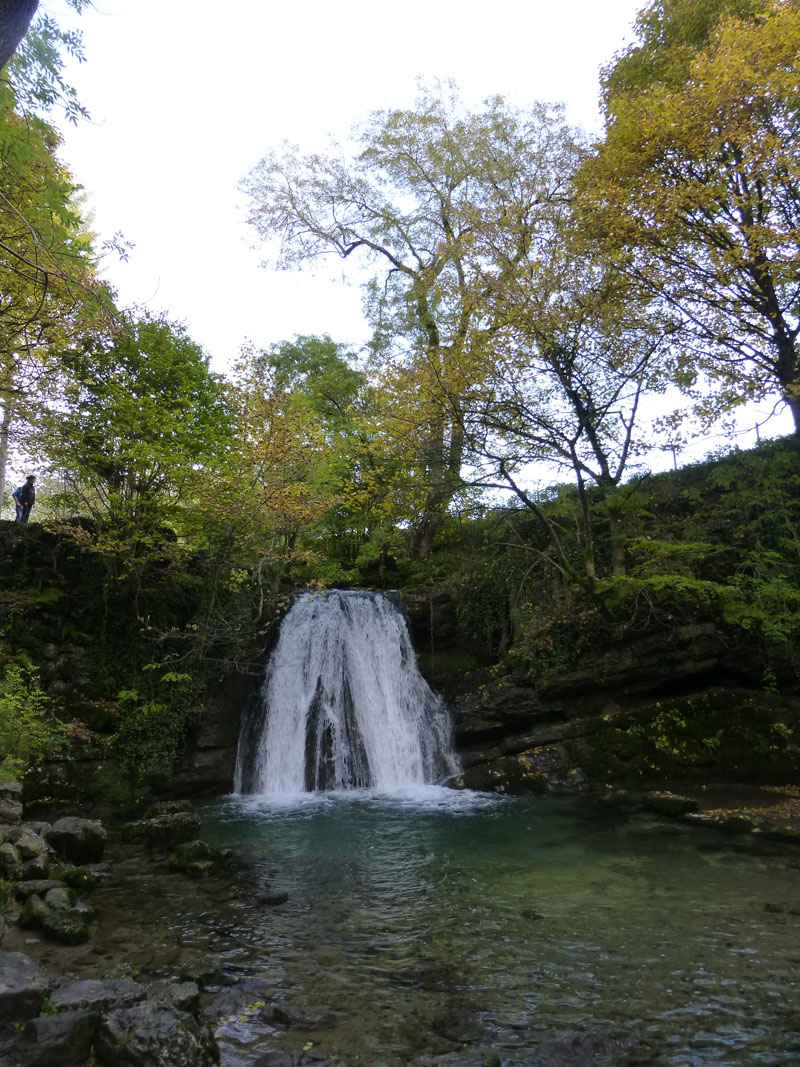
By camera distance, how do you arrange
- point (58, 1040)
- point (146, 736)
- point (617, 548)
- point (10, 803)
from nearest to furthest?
point (58, 1040) → point (10, 803) → point (146, 736) → point (617, 548)

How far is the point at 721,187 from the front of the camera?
32.7ft

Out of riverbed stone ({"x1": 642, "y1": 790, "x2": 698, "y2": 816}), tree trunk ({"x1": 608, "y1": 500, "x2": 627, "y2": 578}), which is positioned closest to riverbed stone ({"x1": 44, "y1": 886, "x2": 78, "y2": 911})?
riverbed stone ({"x1": 642, "y1": 790, "x2": 698, "y2": 816})

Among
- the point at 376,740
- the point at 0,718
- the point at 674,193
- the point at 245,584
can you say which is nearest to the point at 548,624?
the point at 376,740

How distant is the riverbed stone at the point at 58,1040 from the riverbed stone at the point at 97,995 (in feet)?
0.57

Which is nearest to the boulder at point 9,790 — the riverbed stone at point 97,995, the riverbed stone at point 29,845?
the riverbed stone at point 29,845

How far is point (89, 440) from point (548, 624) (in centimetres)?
962

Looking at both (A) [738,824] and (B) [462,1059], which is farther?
(A) [738,824]

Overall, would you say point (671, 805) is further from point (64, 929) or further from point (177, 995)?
point (64, 929)

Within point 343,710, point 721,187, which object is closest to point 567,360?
point 721,187

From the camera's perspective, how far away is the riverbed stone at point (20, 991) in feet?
11.0

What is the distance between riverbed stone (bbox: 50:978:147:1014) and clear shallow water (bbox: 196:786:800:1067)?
0.65 m

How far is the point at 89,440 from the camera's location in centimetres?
1180

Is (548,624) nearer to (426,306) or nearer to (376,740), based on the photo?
(376,740)

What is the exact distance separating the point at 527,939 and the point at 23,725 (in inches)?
316
